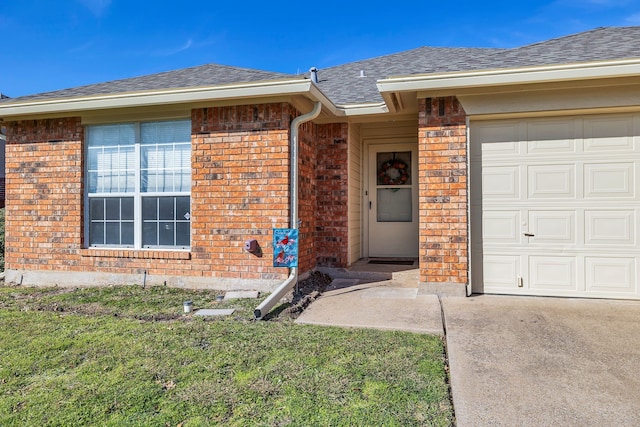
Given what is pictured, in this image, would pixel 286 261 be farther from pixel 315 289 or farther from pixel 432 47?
pixel 432 47

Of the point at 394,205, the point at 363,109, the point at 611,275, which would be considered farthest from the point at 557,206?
the point at 394,205

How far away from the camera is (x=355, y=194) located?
7602 mm

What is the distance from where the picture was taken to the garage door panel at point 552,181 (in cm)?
516

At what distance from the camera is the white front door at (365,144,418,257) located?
311 inches

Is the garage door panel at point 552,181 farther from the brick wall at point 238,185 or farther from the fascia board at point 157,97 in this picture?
the brick wall at point 238,185

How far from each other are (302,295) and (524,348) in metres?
2.86

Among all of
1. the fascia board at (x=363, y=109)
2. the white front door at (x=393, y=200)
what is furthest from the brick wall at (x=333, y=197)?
the white front door at (x=393, y=200)

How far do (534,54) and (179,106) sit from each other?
4.86 metres

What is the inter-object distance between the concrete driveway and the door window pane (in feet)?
10.5

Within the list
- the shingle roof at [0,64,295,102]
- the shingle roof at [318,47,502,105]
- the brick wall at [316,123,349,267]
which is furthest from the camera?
the shingle roof at [318,47,502,105]

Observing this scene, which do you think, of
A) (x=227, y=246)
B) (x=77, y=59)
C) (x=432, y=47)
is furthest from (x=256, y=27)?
(x=227, y=246)

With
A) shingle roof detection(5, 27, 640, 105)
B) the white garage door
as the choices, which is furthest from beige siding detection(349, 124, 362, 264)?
the white garage door

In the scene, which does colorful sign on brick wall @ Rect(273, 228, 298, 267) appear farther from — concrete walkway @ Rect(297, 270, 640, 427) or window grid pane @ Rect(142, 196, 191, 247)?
window grid pane @ Rect(142, 196, 191, 247)

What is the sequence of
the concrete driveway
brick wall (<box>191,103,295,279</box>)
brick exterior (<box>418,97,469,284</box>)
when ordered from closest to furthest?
the concrete driveway
brick exterior (<box>418,97,469,284</box>)
brick wall (<box>191,103,295,279</box>)
